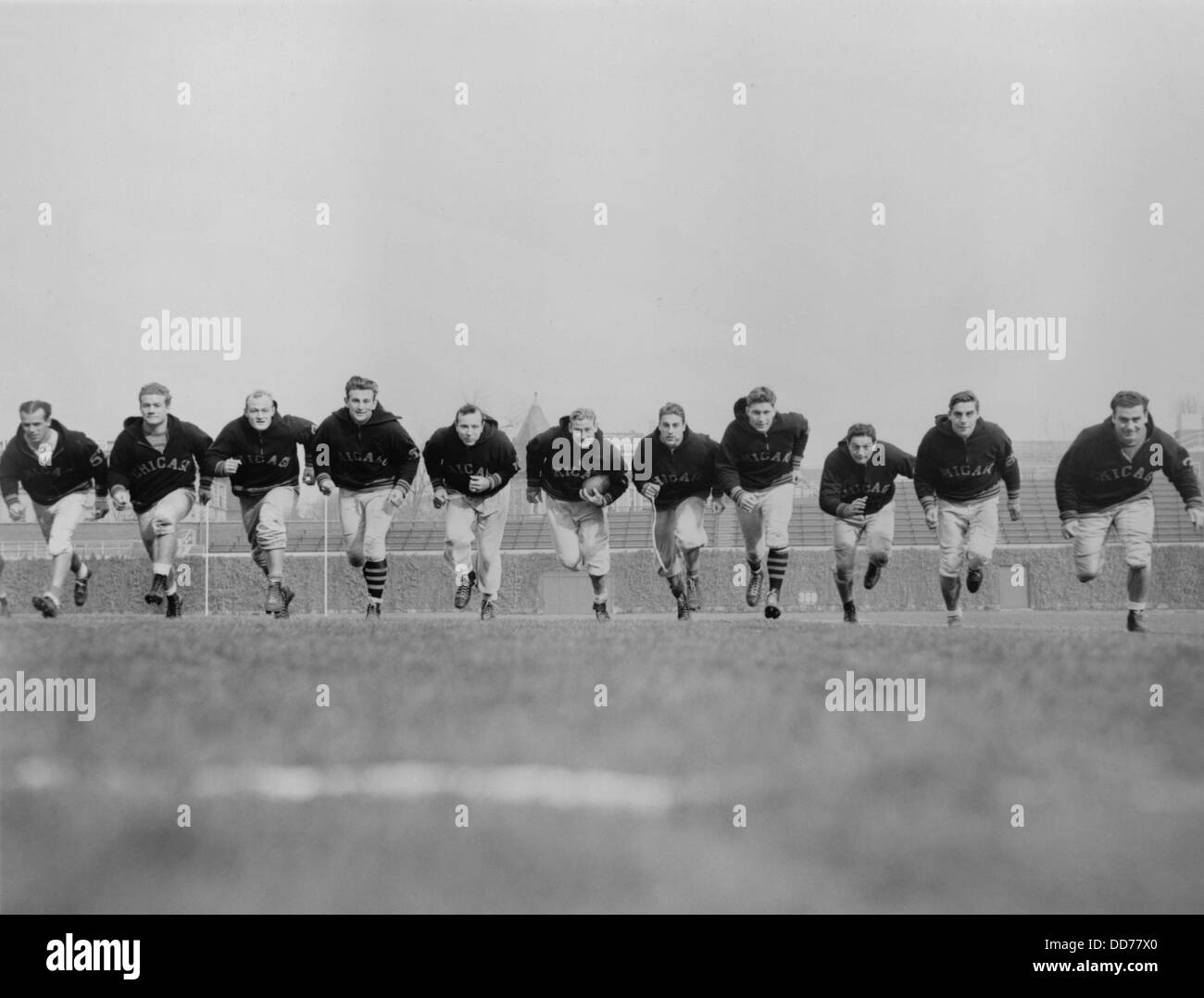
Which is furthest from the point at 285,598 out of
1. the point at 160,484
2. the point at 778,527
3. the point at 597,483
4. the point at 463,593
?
the point at 778,527

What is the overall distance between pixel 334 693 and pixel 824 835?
306 centimetres

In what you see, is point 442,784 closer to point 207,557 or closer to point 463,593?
point 463,593

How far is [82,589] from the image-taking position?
8.02 meters

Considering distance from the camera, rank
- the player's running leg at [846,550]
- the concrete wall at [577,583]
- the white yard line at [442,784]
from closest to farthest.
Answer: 1. the white yard line at [442,784]
2. the concrete wall at [577,583]
3. the player's running leg at [846,550]

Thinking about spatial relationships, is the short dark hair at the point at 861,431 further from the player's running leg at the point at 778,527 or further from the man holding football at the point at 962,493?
the player's running leg at the point at 778,527

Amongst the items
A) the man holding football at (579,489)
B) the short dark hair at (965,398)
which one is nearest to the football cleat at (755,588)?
the man holding football at (579,489)

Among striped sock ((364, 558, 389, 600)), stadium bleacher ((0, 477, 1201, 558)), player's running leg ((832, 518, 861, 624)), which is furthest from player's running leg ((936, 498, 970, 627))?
striped sock ((364, 558, 389, 600))

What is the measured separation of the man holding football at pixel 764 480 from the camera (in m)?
8.14

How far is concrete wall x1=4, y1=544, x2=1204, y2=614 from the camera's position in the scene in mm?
8086

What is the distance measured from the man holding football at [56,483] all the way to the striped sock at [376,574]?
83.1 inches

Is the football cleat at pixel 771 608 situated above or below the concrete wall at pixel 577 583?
below

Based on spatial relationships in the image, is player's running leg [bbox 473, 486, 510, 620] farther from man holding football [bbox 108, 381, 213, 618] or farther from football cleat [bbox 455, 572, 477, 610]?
man holding football [bbox 108, 381, 213, 618]

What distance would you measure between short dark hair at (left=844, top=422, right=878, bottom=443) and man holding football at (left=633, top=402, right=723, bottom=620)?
1.06 meters
